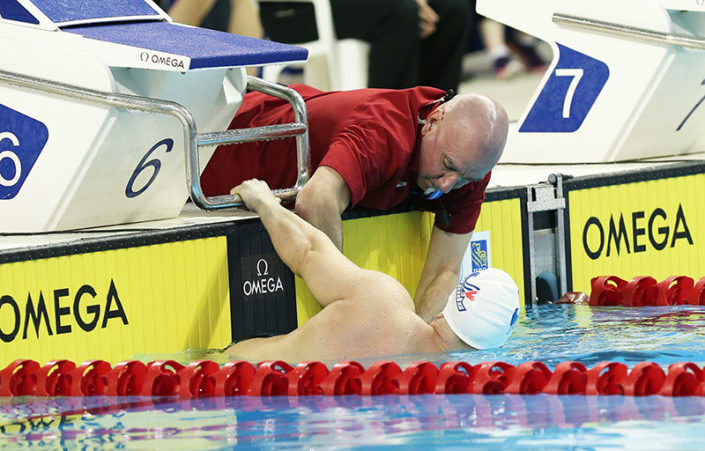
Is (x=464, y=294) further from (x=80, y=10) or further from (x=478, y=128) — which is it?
(x=80, y=10)

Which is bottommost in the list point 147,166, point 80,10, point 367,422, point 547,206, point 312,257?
point 367,422

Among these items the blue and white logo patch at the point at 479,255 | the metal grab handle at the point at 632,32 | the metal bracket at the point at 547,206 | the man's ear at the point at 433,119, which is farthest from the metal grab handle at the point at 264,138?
the metal grab handle at the point at 632,32

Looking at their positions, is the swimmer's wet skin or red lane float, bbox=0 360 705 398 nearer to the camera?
red lane float, bbox=0 360 705 398

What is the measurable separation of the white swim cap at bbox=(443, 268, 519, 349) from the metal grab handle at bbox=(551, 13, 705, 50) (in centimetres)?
222

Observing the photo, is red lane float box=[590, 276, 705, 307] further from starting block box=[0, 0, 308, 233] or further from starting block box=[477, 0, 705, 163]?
starting block box=[0, 0, 308, 233]

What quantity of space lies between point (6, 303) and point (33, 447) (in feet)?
3.14

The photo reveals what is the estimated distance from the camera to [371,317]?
17.4 feet

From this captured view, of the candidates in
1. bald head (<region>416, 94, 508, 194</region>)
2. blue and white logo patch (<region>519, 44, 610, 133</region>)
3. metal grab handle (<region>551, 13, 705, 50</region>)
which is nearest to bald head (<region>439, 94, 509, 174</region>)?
bald head (<region>416, 94, 508, 194</region>)

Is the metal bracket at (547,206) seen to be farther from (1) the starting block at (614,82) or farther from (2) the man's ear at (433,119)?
(2) the man's ear at (433,119)

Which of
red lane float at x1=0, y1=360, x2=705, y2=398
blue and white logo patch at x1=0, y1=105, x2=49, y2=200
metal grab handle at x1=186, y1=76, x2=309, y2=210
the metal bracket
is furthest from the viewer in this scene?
the metal bracket

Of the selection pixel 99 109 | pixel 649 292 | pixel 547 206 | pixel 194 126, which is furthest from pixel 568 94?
pixel 99 109

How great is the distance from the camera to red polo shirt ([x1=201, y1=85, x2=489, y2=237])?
578cm

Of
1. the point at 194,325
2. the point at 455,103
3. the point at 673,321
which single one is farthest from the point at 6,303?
the point at 673,321

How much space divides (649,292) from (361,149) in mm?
1657
